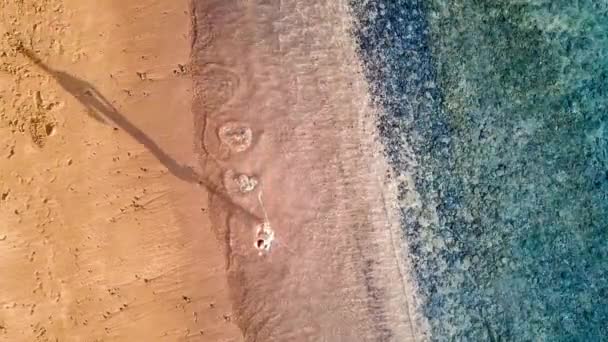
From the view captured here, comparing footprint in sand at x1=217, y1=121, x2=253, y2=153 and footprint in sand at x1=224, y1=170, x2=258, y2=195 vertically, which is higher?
footprint in sand at x1=217, y1=121, x2=253, y2=153

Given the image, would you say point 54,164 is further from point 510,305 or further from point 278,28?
point 510,305

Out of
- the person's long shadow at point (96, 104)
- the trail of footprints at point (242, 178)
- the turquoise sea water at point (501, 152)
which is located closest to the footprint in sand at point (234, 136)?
the trail of footprints at point (242, 178)

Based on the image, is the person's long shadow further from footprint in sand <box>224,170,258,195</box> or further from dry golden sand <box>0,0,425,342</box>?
footprint in sand <box>224,170,258,195</box>

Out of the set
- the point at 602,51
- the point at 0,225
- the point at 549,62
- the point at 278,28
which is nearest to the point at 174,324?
the point at 0,225

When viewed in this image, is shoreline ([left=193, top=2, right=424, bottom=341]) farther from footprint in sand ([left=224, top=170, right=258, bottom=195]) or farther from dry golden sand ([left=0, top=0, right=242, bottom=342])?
dry golden sand ([left=0, top=0, right=242, bottom=342])

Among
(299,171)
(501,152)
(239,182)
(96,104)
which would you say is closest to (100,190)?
(96,104)

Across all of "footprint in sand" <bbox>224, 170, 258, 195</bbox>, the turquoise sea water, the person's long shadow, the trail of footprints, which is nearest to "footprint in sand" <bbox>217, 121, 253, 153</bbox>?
the trail of footprints

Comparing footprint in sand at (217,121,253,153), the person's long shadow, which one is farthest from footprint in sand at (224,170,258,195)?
the person's long shadow

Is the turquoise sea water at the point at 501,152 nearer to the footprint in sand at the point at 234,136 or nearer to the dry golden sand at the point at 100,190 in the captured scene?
the footprint in sand at the point at 234,136
